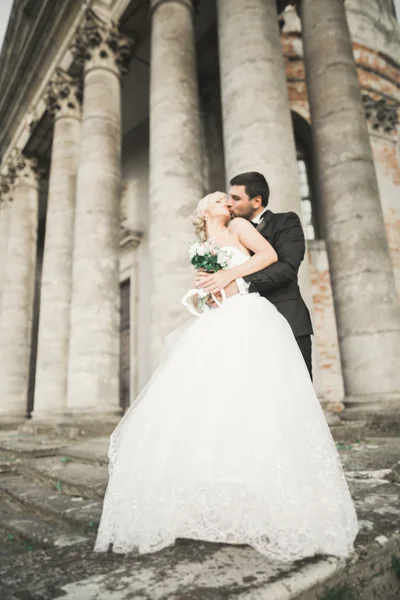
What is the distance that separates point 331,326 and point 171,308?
536 cm

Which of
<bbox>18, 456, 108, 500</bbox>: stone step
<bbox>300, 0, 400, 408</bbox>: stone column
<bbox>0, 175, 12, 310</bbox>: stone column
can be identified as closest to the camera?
<bbox>18, 456, 108, 500</bbox>: stone step

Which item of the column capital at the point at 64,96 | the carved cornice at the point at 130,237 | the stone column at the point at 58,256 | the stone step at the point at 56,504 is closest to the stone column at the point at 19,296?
the stone column at the point at 58,256

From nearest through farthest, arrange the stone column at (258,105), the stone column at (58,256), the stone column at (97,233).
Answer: the stone column at (258,105) < the stone column at (97,233) < the stone column at (58,256)

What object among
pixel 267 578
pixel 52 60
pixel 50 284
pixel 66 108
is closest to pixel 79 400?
pixel 50 284

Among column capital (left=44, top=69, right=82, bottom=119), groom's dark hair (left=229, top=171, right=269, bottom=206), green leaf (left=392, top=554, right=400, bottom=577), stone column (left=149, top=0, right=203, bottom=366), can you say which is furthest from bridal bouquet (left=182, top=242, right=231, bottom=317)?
column capital (left=44, top=69, right=82, bottom=119)

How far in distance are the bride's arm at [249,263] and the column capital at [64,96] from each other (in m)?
10.5

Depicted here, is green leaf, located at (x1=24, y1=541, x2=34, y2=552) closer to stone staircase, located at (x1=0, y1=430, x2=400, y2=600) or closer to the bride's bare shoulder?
stone staircase, located at (x1=0, y1=430, x2=400, y2=600)

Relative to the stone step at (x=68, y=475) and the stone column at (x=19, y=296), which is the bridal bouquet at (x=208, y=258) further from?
the stone column at (x=19, y=296)

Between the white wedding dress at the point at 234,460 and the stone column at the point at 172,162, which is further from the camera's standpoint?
the stone column at the point at 172,162

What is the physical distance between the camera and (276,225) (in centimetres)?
225

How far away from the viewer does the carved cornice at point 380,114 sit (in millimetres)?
11414

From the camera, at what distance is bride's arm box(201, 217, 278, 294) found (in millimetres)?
2064

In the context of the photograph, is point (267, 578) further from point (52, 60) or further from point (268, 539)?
point (52, 60)

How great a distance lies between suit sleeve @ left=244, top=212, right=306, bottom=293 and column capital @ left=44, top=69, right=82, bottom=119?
10435 mm
